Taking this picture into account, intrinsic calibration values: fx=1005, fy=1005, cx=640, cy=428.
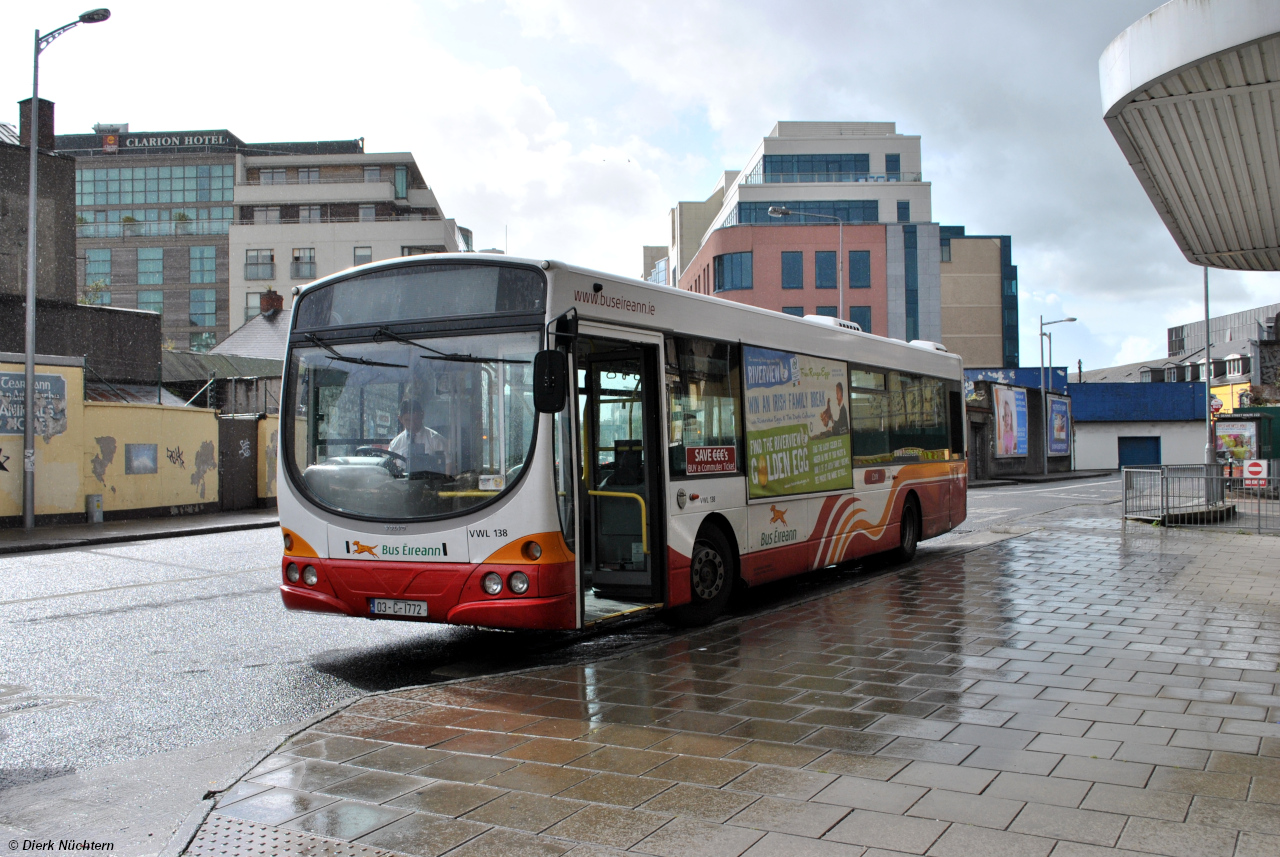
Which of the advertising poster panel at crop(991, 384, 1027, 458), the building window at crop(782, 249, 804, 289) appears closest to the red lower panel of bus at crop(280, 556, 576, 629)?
the advertising poster panel at crop(991, 384, 1027, 458)

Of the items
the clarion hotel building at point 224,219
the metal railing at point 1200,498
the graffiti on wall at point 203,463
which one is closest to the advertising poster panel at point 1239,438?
the metal railing at point 1200,498

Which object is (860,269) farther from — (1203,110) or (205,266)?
Answer: (1203,110)

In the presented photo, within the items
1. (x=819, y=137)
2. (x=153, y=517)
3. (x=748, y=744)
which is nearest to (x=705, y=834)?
(x=748, y=744)

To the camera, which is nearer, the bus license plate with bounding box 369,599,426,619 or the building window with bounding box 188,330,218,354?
the bus license plate with bounding box 369,599,426,619

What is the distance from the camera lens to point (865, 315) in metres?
63.9

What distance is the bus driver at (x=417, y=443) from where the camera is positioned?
→ 7383 millimetres

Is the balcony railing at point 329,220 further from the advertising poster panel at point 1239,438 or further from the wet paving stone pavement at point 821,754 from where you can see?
the wet paving stone pavement at point 821,754

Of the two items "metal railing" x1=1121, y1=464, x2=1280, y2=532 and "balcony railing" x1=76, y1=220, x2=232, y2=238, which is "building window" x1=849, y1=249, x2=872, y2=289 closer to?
"metal railing" x1=1121, y1=464, x2=1280, y2=532

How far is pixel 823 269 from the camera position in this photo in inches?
2472

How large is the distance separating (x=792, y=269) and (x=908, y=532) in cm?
5033

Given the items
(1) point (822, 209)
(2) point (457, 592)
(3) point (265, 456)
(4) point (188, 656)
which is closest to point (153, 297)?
(1) point (822, 209)

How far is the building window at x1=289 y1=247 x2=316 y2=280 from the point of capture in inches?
2591

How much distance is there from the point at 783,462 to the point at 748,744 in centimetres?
537

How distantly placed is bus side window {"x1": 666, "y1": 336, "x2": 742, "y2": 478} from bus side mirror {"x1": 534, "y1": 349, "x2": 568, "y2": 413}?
6.22ft
